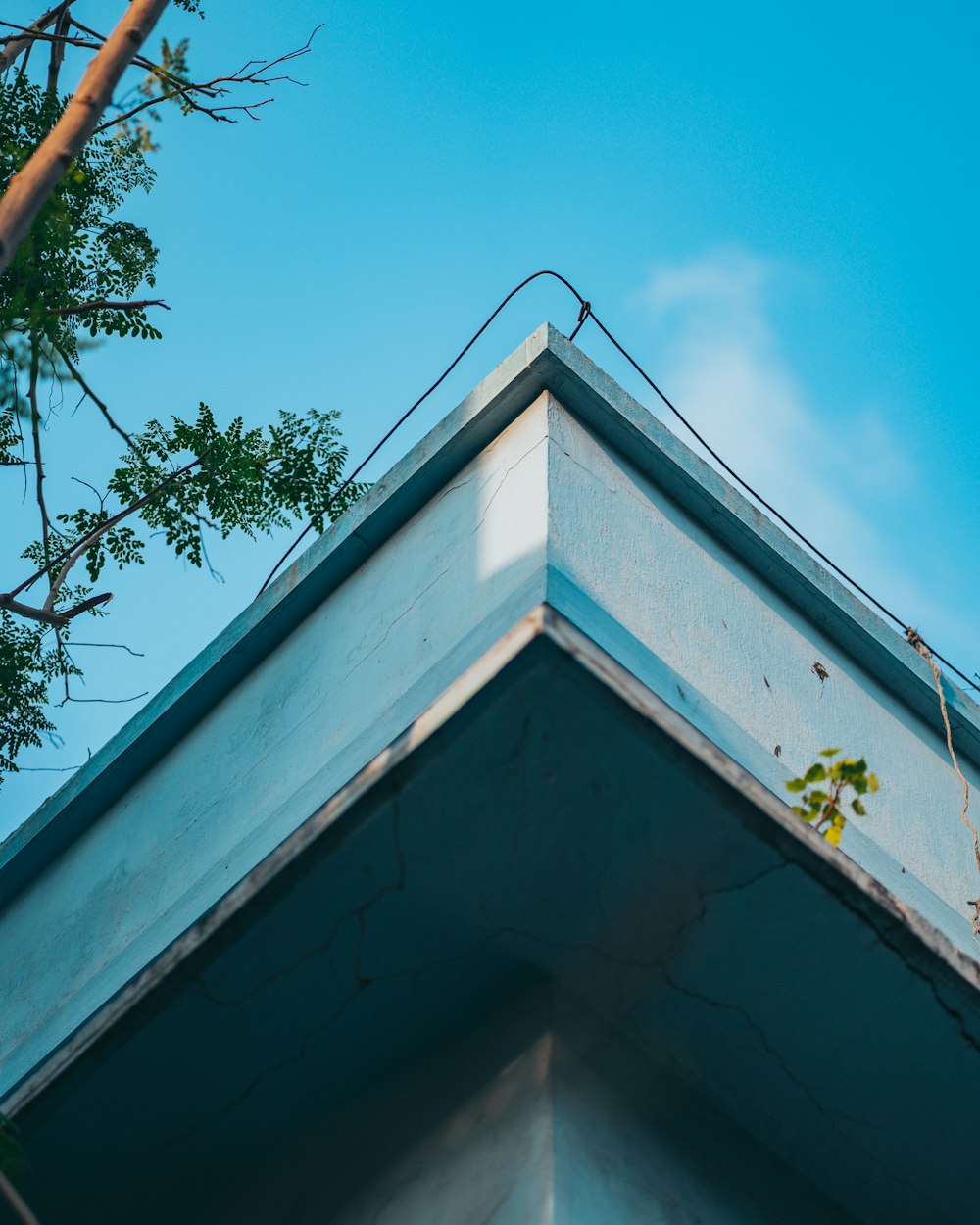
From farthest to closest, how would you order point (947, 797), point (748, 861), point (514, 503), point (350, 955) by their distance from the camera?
point (947, 797) < point (514, 503) < point (350, 955) < point (748, 861)

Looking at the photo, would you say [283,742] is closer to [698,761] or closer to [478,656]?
[478,656]

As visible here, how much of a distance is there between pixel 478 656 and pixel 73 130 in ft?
5.31

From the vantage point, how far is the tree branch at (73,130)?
259 cm

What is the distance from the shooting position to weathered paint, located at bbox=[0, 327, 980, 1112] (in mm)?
3863

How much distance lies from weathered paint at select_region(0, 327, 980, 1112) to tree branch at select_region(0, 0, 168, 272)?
60.9 inches

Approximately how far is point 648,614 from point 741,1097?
4.75 ft

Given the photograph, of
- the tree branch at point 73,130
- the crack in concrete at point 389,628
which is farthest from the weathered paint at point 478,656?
the tree branch at point 73,130

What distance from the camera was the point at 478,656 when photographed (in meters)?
3.40

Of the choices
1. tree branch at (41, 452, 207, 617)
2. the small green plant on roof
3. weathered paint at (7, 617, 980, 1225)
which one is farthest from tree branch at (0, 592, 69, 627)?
the small green plant on roof

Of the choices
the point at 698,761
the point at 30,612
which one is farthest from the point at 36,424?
the point at 698,761

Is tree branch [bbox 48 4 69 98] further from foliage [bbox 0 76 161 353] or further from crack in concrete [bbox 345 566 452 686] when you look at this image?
crack in concrete [bbox 345 566 452 686]

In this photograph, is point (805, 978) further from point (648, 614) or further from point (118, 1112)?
point (118, 1112)

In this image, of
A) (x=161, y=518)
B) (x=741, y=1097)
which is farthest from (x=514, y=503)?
(x=161, y=518)

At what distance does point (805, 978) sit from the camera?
2.98m
